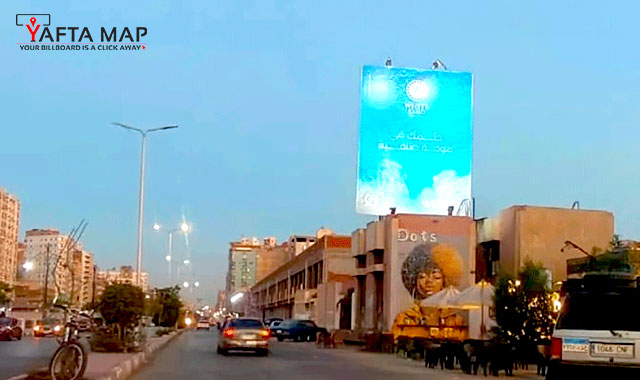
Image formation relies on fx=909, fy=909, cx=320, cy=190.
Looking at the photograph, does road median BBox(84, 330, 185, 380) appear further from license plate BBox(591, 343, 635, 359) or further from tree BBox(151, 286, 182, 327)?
tree BBox(151, 286, 182, 327)

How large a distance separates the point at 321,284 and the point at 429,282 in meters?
29.1

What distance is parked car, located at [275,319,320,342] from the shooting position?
59.8m

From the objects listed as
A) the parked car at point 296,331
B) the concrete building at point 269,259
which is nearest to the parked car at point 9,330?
the parked car at point 296,331

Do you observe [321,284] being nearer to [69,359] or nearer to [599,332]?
[69,359]

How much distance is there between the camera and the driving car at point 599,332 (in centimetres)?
1365

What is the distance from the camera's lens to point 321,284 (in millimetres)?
74312

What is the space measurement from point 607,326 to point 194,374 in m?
12.2

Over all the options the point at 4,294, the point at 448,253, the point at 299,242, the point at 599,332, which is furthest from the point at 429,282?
the point at 299,242

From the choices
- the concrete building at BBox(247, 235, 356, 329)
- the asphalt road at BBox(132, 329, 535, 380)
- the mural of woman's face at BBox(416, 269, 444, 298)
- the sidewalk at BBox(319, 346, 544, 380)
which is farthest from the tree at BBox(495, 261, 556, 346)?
the concrete building at BBox(247, 235, 356, 329)

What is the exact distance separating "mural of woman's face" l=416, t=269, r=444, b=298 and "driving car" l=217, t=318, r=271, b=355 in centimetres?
1347

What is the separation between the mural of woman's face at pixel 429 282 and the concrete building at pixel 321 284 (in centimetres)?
1121

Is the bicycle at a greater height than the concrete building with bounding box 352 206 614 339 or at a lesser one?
lesser

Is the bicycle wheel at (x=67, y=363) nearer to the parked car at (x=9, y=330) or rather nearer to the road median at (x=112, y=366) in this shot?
the road median at (x=112, y=366)

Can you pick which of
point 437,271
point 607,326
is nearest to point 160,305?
point 437,271
